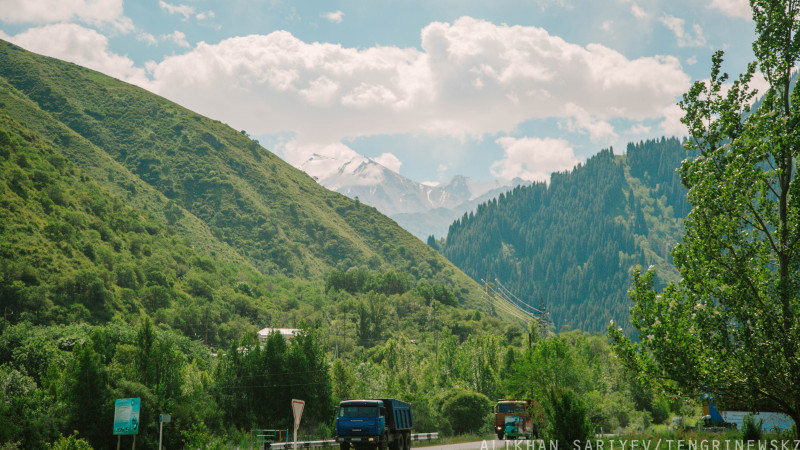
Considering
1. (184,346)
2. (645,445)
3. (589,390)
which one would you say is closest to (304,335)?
(589,390)

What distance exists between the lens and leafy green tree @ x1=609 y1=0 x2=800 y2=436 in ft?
59.5

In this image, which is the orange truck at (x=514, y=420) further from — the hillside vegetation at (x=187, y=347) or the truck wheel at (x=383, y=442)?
the truck wheel at (x=383, y=442)

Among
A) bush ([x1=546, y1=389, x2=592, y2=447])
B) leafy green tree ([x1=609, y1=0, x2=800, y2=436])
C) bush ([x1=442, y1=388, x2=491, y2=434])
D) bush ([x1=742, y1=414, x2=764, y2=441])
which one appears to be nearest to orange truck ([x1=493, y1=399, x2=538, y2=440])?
bush ([x1=442, y1=388, x2=491, y2=434])

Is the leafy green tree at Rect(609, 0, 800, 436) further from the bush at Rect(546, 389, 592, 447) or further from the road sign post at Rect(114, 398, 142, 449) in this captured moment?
the road sign post at Rect(114, 398, 142, 449)

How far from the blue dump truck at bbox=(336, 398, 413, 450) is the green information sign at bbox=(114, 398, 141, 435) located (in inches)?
367

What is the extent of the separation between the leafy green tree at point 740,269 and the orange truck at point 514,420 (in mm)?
23719

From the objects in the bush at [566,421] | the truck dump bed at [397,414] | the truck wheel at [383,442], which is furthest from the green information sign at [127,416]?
the bush at [566,421]

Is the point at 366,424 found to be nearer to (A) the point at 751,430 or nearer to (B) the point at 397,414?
(B) the point at 397,414

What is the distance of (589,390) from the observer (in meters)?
69.4

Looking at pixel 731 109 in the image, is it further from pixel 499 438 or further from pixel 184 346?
pixel 184 346

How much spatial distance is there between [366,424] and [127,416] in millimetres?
10289

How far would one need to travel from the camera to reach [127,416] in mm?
23938

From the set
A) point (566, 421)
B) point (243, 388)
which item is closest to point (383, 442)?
point (566, 421)

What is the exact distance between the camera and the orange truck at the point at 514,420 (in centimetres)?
4241
